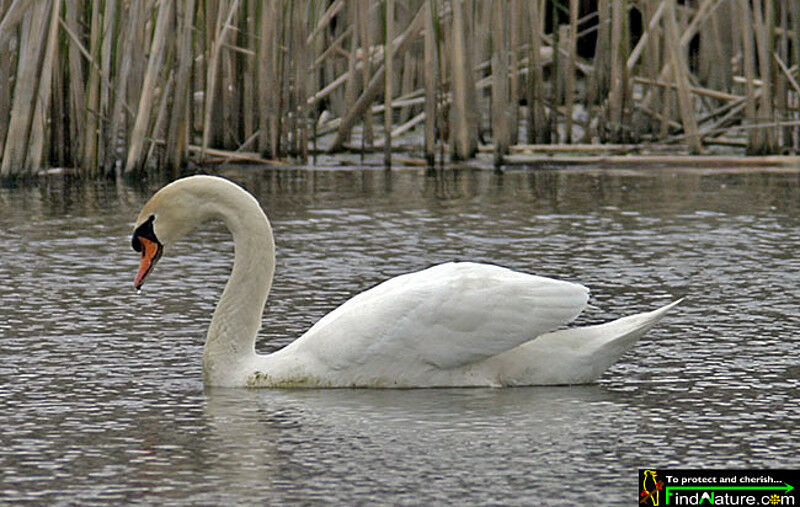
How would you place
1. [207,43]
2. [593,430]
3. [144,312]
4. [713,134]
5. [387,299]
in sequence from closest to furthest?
[593,430] → [387,299] → [144,312] → [207,43] → [713,134]

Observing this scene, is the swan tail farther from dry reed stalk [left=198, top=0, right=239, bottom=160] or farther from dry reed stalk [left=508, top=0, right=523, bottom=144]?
dry reed stalk [left=508, top=0, right=523, bottom=144]

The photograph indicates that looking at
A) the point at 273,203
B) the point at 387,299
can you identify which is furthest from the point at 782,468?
the point at 273,203

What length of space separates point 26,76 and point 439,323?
6.42 metres

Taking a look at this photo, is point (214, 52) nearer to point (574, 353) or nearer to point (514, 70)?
point (514, 70)

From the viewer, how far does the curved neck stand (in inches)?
270

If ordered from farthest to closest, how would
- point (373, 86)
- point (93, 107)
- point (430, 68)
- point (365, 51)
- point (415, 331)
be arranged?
1. point (365, 51)
2. point (373, 86)
3. point (430, 68)
4. point (93, 107)
5. point (415, 331)

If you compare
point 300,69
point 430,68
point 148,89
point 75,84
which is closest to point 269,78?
point 300,69

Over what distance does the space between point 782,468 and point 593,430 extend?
2.53 ft

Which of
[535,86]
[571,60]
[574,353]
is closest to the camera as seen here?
[574,353]

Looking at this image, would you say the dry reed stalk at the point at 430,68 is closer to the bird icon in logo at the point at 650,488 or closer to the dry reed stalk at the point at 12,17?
the dry reed stalk at the point at 12,17

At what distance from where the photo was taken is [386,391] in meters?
6.66

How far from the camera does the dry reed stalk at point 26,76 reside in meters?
12.2

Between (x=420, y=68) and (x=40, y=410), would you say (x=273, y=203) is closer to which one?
(x=420, y=68)

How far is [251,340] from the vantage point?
22.5 feet
